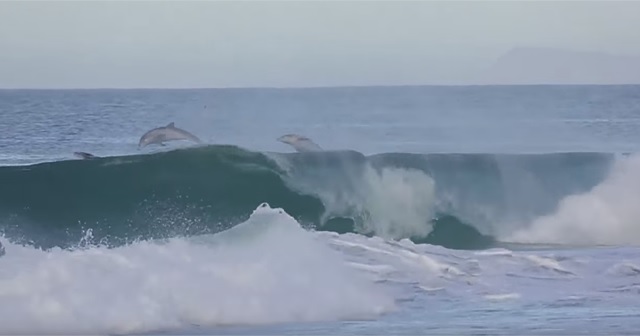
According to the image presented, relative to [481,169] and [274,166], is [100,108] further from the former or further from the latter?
[481,169]

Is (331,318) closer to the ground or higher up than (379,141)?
closer to the ground

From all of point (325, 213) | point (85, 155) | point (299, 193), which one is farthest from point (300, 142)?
point (85, 155)

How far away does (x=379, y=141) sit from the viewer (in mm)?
9930

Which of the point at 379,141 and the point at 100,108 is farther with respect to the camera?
the point at 379,141

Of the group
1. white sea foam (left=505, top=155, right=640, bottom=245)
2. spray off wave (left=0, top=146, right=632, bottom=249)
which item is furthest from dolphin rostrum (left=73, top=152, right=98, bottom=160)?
white sea foam (left=505, top=155, right=640, bottom=245)

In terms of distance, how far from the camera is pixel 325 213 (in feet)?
27.6

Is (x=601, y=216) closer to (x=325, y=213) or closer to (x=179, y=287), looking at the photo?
(x=325, y=213)

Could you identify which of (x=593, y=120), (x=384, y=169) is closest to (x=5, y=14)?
(x=384, y=169)

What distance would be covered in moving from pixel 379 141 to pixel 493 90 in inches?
40.0

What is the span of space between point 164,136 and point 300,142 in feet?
2.93

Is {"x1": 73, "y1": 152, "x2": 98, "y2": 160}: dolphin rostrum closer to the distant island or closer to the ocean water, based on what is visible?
the ocean water

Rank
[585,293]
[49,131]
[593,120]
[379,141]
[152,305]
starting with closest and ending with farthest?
[152,305]
[585,293]
[49,131]
[379,141]
[593,120]

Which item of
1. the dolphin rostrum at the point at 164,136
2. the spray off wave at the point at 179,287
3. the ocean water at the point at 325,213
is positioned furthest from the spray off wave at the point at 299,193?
the spray off wave at the point at 179,287

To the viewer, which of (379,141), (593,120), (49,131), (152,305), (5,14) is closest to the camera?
(152,305)
